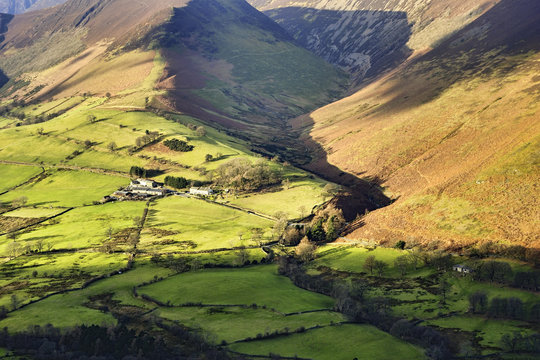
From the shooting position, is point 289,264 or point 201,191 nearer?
point 289,264

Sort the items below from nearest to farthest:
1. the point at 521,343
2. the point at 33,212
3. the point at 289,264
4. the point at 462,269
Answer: the point at 521,343
the point at 462,269
the point at 289,264
the point at 33,212

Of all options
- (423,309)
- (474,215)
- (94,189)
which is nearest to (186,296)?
(423,309)

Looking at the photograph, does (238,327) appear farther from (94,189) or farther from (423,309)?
(94,189)

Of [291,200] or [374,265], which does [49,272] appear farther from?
[291,200]

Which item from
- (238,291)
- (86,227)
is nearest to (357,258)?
(238,291)

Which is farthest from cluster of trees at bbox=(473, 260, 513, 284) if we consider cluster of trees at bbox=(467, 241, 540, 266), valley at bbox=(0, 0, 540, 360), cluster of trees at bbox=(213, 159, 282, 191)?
cluster of trees at bbox=(213, 159, 282, 191)

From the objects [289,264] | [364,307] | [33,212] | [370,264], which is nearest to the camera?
[364,307]

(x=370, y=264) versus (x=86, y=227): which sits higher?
(x=370, y=264)
